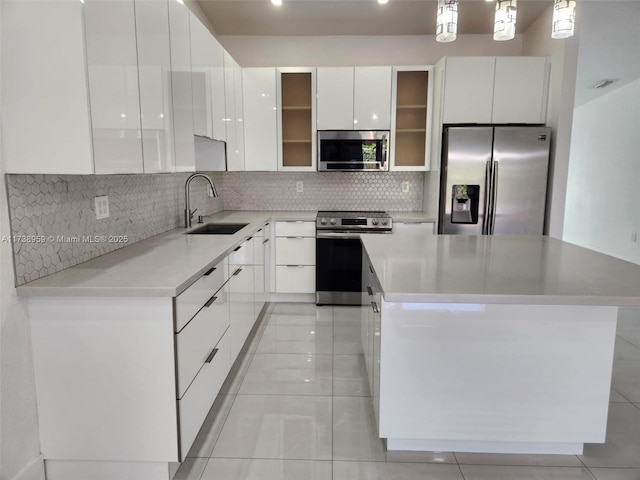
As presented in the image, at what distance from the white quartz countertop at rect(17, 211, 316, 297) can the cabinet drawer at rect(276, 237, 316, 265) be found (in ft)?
4.29

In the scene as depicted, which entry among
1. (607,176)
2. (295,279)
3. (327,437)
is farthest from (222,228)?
(607,176)

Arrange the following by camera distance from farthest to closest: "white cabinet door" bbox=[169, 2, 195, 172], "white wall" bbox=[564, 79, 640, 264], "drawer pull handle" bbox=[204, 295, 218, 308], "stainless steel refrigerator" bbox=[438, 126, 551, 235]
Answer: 1. "white wall" bbox=[564, 79, 640, 264]
2. "stainless steel refrigerator" bbox=[438, 126, 551, 235]
3. "white cabinet door" bbox=[169, 2, 195, 172]
4. "drawer pull handle" bbox=[204, 295, 218, 308]

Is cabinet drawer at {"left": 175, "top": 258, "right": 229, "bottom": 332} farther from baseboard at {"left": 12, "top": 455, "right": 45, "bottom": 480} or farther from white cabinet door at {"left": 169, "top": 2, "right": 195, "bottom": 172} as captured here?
baseboard at {"left": 12, "top": 455, "right": 45, "bottom": 480}

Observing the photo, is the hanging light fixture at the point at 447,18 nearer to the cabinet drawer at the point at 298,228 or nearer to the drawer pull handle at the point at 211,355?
the drawer pull handle at the point at 211,355

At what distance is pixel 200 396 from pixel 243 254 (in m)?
1.15

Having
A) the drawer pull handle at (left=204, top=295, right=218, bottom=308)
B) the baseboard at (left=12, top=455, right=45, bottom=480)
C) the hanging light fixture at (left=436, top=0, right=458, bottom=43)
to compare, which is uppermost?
the hanging light fixture at (left=436, top=0, right=458, bottom=43)

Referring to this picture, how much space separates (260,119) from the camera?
4121 mm

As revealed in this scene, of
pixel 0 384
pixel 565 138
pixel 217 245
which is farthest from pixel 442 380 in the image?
pixel 565 138

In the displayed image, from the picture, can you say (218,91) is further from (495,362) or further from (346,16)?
(495,362)

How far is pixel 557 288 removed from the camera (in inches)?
60.1

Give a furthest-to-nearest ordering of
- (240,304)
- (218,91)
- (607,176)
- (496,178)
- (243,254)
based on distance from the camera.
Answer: (607,176) → (496,178) → (218,91) → (243,254) → (240,304)

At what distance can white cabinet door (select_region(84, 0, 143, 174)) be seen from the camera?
4.92 ft

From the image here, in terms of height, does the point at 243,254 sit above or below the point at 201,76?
below

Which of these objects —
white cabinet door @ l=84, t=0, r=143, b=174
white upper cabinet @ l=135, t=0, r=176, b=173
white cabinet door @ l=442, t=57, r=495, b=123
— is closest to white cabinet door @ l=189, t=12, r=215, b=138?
white upper cabinet @ l=135, t=0, r=176, b=173
